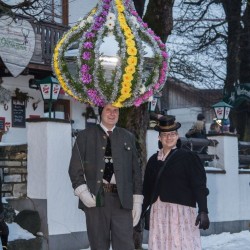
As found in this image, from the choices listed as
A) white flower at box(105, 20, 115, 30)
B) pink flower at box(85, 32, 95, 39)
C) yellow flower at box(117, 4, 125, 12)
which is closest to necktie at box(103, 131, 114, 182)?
pink flower at box(85, 32, 95, 39)

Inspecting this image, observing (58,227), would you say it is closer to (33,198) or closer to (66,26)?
(33,198)

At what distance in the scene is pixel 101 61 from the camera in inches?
274

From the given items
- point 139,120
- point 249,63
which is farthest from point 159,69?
point 249,63

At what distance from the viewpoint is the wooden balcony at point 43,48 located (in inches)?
645

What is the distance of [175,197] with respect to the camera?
6.89 m

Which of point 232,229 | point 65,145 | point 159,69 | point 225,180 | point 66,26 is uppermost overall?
point 66,26

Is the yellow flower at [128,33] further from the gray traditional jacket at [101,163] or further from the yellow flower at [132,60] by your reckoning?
the gray traditional jacket at [101,163]

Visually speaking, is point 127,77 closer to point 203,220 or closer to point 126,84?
point 126,84

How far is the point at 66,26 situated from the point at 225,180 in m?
6.32

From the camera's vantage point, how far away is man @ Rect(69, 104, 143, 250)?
6570 mm

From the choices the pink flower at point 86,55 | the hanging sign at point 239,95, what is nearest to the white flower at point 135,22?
the pink flower at point 86,55

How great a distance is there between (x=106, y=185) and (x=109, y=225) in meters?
0.37

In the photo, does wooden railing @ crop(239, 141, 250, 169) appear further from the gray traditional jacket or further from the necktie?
the necktie

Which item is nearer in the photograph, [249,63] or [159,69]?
[159,69]
